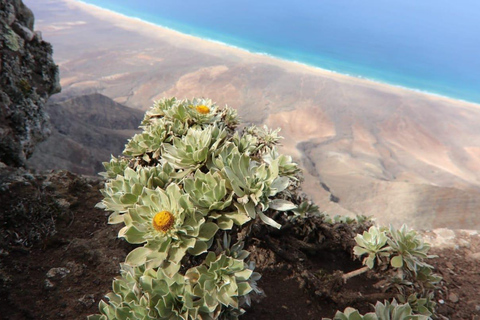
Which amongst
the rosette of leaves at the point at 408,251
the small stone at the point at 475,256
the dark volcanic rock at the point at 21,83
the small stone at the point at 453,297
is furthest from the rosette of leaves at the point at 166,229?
the small stone at the point at 475,256

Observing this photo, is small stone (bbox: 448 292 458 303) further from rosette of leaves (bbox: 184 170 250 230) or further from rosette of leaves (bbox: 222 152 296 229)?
rosette of leaves (bbox: 184 170 250 230)

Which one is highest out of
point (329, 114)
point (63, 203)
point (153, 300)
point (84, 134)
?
point (153, 300)

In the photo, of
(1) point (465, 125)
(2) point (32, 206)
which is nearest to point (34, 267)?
(2) point (32, 206)

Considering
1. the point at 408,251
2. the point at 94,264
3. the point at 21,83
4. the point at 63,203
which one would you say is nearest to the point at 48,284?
the point at 94,264

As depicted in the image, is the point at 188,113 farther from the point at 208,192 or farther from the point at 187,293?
the point at 187,293

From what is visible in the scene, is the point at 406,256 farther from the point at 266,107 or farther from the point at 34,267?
the point at 266,107

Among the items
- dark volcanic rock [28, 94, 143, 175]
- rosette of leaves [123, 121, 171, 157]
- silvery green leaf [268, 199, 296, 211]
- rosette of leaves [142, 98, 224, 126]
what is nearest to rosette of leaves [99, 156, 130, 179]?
rosette of leaves [123, 121, 171, 157]
